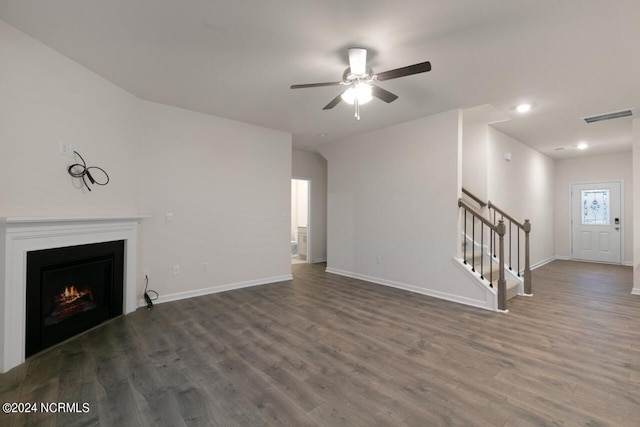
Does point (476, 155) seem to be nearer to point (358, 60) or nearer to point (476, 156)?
point (476, 156)

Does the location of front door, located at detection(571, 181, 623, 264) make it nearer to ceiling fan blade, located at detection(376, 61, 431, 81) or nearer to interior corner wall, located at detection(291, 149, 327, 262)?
interior corner wall, located at detection(291, 149, 327, 262)

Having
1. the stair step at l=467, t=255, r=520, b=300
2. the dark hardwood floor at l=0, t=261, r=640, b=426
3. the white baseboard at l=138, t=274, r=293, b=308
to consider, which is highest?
the stair step at l=467, t=255, r=520, b=300

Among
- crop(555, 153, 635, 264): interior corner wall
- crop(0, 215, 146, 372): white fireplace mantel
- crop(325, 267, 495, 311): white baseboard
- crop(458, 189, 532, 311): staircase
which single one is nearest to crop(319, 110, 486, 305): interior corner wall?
crop(325, 267, 495, 311): white baseboard

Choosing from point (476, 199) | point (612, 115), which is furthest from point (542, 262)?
point (612, 115)

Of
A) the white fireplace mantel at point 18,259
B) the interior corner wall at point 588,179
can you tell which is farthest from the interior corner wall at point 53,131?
the interior corner wall at point 588,179

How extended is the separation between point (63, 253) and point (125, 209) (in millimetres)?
890

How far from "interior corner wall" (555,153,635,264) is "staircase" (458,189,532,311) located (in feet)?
10.3

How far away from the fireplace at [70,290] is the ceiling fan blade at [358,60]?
326 centimetres

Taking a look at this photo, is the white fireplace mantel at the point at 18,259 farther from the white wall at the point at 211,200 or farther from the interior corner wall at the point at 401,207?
the interior corner wall at the point at 401,207

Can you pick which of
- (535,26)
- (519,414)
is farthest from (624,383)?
(535,26)

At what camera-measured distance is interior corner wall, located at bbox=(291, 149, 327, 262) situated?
6.97m

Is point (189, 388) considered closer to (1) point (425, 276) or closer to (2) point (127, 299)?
(2) point (127, 299)

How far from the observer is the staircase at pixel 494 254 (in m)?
3.68

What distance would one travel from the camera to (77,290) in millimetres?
3072
